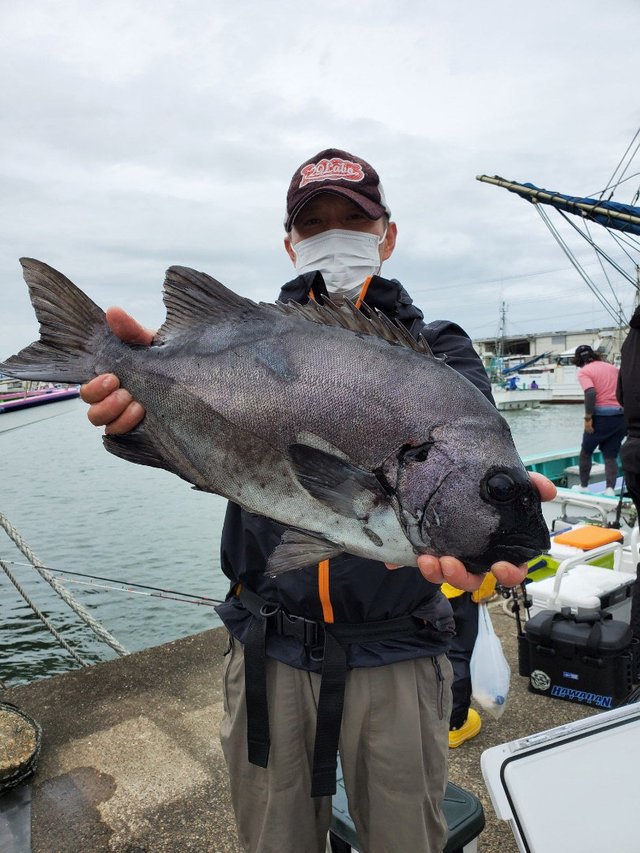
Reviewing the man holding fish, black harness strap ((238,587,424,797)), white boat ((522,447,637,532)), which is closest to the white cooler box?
white boat ((522,447,637,532))

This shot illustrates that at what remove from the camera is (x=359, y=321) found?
1607 mm

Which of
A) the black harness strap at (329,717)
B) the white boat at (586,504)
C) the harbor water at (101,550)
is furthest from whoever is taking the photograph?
the harbor water at (101,550)

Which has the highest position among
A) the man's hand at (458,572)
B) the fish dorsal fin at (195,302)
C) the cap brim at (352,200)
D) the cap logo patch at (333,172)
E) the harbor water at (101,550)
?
the cap logo patch at (333,172)

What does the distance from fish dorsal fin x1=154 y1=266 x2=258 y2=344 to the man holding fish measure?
103 mm

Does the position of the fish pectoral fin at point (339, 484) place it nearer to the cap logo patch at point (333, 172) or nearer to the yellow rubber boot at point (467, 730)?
the cap logo patch at point (333, 172)

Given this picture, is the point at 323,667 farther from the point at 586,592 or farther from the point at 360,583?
the point at 586,592

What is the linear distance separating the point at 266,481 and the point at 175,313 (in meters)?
0.59

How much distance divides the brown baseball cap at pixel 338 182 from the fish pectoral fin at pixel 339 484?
1094 mm

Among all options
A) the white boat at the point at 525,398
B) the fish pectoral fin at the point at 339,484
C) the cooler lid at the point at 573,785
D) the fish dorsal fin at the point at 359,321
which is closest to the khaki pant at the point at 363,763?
the cooler lid at the point at 573,785

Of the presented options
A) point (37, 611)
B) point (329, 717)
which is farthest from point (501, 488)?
point (37, 611)

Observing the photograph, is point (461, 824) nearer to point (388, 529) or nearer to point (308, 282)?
point (388, 529)

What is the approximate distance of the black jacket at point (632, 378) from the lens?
14.3 ft

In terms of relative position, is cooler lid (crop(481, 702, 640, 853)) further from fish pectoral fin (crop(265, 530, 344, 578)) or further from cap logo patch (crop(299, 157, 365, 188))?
cap logo patch (crop(299, 157, 365, 188))

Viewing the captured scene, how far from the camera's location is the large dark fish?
145 cm
